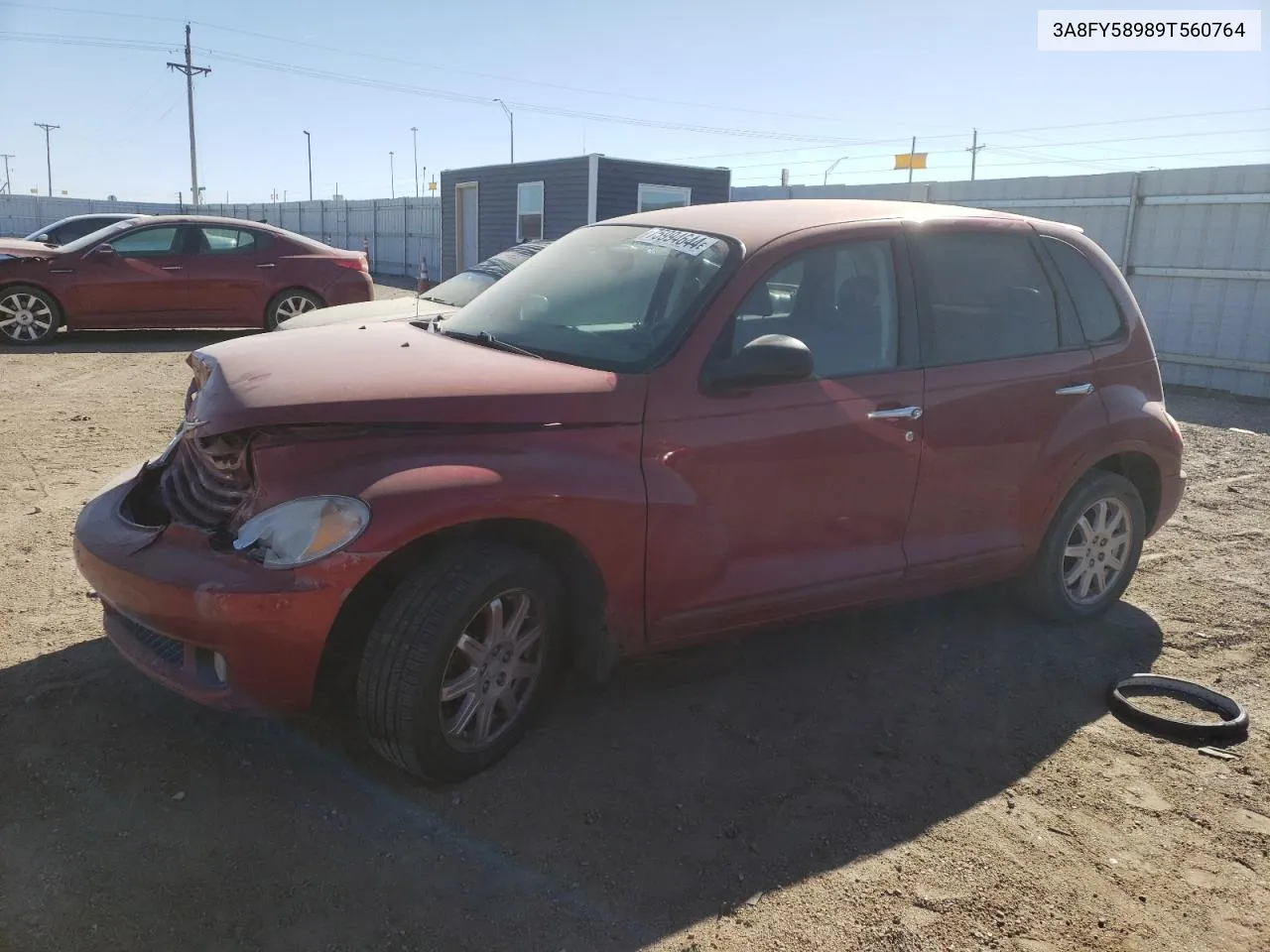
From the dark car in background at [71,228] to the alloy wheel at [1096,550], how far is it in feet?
41.8

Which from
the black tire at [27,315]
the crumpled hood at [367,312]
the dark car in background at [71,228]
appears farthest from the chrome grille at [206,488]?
the dark car in background at [71,228]

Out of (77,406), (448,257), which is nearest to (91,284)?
(77,406)

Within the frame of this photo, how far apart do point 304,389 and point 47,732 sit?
149 centimetres

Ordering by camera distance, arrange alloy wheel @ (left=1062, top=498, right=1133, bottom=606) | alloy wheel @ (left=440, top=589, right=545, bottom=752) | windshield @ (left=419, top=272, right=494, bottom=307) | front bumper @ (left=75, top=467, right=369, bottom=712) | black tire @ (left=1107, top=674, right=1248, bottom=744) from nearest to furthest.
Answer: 1. front bumper @ (left=75, top=467, right=369, bottom=712)
2. alloy wheel @ (left=440, top=589, right=545, bottom=752)
3. black tire @ (left=1107, top=674, right=1248, bottom=744)
4. alloy wheel @ (left=1062, top=498, right=1133, bottom=606)
5. windshield @ (left=419, top=272, right=494, bottom=307)

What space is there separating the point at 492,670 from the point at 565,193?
18724 millimetres

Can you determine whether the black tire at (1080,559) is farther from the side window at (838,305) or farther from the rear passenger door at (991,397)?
the side window at (838,305)

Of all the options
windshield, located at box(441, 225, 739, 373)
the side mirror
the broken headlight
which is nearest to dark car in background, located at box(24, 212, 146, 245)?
windshield, located at box(441, 225, 739, 373)

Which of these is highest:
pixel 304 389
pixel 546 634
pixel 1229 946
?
pixel 304 389

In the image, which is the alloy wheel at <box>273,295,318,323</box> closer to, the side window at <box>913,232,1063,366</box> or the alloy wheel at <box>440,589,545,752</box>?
the side window at <box>913,232,1063,366</box>

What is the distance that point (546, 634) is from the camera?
3.36 m

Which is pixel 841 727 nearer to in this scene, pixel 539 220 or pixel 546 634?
pixel 546 634

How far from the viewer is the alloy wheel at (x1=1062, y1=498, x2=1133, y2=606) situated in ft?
15.5

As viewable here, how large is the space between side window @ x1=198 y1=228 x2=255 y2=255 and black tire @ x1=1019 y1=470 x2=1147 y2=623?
11.1 m

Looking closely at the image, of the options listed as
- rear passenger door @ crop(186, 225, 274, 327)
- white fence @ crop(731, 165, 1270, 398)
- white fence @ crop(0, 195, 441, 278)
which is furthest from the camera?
white fence @ crop(0, 195, 441, 278)
